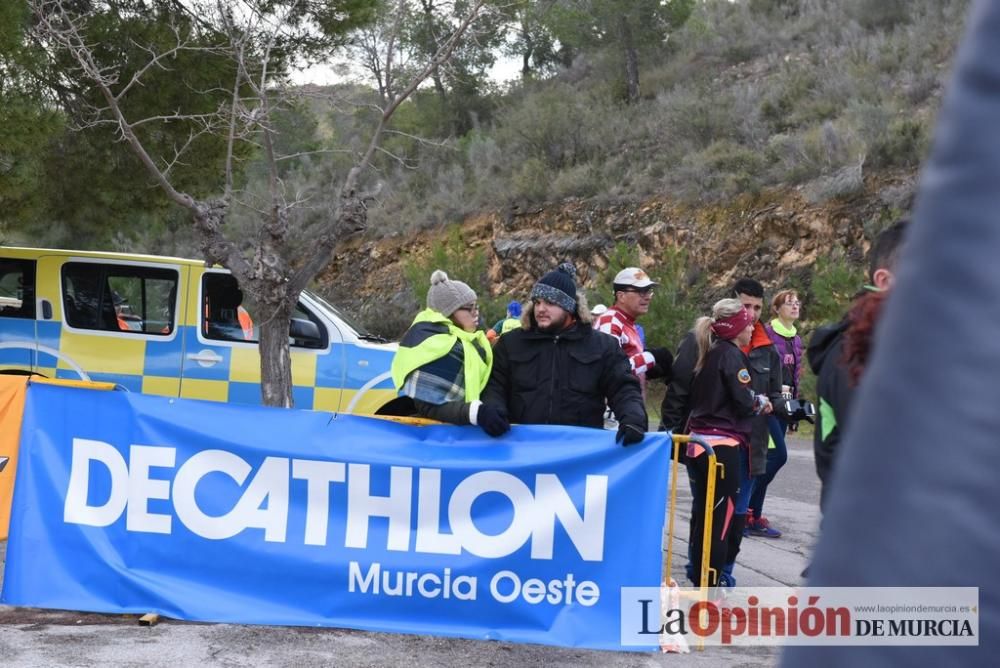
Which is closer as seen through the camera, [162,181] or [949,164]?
[949,164]

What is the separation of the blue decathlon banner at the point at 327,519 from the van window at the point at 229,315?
14.8 ft

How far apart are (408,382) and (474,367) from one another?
1.10 ft

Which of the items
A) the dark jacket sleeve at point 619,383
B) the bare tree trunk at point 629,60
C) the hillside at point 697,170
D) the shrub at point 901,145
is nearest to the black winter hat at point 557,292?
the dark jacket sleeve at point 619,383

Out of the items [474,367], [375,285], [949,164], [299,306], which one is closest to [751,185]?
[375,285]

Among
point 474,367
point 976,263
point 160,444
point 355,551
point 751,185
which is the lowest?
point 355,551

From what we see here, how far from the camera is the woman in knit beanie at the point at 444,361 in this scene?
561cm

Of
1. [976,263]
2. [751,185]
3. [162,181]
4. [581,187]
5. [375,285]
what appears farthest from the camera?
[375,285]

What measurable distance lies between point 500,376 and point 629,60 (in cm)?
2731

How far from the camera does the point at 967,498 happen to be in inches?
25.1

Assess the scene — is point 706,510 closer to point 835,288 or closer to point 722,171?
point 835,288

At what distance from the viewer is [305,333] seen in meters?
10.1

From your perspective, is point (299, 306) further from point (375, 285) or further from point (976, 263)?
point (375, 285)

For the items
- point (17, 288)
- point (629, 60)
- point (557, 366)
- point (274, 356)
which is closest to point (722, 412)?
point (557, 366)

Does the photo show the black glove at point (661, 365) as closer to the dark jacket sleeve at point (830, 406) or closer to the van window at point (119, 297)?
the dark jacket sleeve at point (830, 406)
